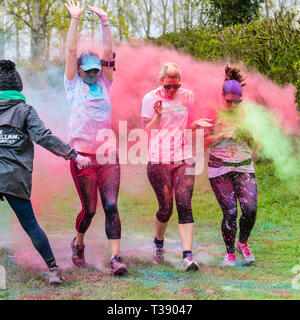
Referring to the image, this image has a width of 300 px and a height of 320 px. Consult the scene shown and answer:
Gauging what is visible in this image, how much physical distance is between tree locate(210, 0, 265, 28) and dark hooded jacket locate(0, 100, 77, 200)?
10.6 metres

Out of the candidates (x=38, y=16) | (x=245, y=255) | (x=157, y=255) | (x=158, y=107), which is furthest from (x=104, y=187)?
(x=38, y=16)

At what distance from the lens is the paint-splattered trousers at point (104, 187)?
4.48m

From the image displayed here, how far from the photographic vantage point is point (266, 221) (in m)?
6.95

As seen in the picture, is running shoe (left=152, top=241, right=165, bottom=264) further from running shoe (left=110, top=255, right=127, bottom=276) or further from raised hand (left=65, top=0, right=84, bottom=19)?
raised hand (left=65, top=0, right=84, bottom=19)

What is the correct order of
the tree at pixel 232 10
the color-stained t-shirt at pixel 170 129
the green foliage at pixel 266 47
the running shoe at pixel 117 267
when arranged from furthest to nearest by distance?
1. the tree at pixel 232 10
2. the green foliage at pixel 266 47
3. the color-stained t-shirt at pixel 170 129
4. the running shoe at pixel 117 267

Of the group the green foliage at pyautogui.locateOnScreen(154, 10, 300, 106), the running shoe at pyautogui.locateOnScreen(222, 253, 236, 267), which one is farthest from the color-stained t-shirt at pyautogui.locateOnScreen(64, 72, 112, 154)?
the green foliage at pyautogui.locateOnScreen(154, 10, 300, 106)

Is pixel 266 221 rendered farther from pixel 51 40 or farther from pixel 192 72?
pixel 51 40

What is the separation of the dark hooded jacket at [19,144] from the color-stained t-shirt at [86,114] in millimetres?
398

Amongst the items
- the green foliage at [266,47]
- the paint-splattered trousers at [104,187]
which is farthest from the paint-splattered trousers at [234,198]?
the green foliage at [266,47]

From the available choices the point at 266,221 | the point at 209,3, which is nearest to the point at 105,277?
the point at 266,221

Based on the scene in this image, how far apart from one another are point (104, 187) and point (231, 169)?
1.19 m

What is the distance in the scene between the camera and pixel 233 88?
488 cm

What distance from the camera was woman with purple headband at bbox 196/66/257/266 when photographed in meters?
4.85

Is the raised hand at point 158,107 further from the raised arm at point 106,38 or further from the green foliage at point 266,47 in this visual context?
the green foliage at point 266,47
